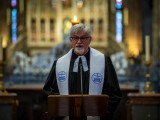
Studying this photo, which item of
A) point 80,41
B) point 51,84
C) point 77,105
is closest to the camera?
point 77,105

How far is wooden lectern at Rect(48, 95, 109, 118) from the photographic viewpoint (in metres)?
3.17

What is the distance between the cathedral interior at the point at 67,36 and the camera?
1130cm

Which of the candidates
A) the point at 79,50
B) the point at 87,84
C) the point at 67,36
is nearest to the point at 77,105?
the point at 87,84

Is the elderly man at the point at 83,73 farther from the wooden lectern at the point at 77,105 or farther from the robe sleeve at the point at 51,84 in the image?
the wooden lectern at the point at 77,105

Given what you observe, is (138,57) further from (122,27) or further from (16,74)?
(16,74)

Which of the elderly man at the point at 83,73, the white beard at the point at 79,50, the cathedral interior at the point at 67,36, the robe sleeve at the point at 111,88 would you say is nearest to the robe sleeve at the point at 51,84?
the elderly man at the point at 83,73

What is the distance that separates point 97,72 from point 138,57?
13.8 metres

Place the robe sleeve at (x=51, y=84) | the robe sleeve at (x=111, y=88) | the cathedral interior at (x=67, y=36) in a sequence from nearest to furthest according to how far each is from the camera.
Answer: the robe sleeve at (x=111, y=88) < the robe sleeve at (x=51, y=84) < the cathedral interior at (x=67, y=36)

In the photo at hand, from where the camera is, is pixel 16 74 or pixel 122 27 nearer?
pixel 16 74

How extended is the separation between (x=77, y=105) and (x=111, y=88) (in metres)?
0.46

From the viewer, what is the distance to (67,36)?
29.9 feet

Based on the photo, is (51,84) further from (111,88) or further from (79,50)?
(111,88)

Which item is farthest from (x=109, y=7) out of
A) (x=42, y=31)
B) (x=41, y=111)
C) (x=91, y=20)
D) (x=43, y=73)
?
(x=41, y=111)

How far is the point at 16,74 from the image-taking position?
1139cm
